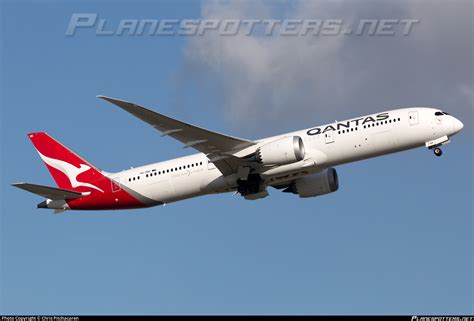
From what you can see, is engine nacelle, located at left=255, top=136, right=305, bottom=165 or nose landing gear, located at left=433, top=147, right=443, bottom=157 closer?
engine nacelle, located at left=255, top=136, right=305, bottom=165

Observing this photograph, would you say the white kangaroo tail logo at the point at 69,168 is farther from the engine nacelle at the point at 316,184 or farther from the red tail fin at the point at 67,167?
the engine nacelle at the point at 316,184

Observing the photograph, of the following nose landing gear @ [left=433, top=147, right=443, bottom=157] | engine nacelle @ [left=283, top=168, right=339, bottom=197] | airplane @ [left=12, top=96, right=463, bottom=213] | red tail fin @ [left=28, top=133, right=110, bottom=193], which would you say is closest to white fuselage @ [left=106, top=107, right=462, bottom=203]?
airplane @ [left=12, top=96, right=463, bottom=213]

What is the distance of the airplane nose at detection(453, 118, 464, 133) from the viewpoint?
4962 cm

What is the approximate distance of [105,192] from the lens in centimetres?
5406

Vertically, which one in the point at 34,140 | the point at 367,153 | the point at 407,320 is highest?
the point at 34,140

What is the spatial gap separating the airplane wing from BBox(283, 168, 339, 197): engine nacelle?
5.35 metres

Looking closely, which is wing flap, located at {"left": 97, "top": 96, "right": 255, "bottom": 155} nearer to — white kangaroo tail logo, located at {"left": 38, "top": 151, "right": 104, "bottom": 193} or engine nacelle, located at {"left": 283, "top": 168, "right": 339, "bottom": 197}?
engine nacelle, located at {"left": 283, "top": 168, "right": 339, "bottom": 197}

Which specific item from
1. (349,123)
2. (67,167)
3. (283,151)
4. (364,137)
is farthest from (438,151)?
(67,167)

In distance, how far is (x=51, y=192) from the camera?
53.6 m

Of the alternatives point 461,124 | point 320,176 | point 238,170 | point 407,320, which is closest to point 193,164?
point 238,170

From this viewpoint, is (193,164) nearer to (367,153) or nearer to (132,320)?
(367,153)

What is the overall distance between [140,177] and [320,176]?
10.6m

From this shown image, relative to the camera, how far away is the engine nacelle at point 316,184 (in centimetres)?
5494

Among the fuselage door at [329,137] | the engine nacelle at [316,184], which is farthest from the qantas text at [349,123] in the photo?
the engine nacelle at [316,184]
